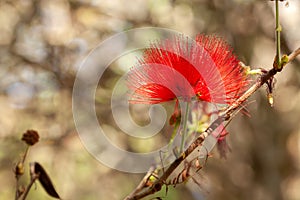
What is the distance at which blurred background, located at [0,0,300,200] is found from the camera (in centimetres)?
297

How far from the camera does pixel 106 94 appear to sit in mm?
3074

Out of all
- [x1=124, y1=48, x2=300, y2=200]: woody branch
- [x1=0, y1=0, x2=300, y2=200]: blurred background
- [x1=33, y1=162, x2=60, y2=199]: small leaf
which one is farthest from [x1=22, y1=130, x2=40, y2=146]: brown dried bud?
[x1=0, y1=0, x2=300, y2=200]: blurred background

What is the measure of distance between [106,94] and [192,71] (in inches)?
91.3

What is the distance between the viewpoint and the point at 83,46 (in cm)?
304

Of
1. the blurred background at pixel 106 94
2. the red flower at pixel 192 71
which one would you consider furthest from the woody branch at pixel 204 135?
the blurred background at pixel 106 94

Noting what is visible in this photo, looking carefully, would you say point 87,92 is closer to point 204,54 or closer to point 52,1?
point 52,1

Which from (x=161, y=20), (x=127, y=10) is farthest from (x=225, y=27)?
(x=127, y=10)

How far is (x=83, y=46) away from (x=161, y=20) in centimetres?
44

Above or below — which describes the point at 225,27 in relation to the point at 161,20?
below

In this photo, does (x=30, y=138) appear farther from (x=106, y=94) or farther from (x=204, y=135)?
(x=106, y=94)

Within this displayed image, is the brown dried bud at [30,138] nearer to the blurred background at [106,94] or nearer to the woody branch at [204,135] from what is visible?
the woody branch at [204,135]

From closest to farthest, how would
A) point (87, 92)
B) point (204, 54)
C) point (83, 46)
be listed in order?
point (204, 54) → point (87, 92) → point (83, 46)

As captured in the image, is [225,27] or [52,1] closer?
[225,27]

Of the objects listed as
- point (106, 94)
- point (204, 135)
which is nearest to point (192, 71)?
point (204, 135)
